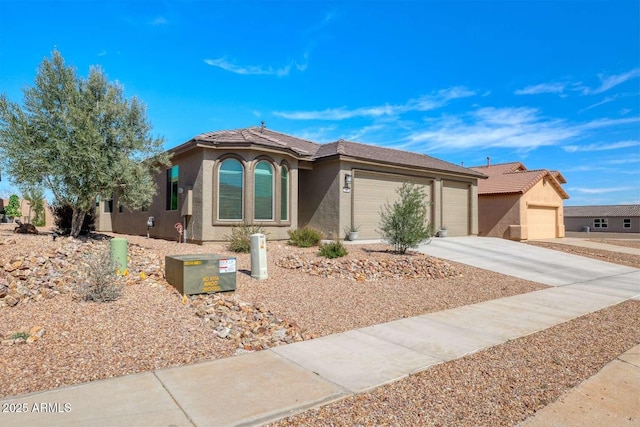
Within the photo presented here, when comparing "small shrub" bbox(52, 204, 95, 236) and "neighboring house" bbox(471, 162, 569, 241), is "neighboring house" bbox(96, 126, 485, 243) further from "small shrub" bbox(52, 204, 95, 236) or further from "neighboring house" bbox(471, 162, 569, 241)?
"small shrub" bbox(52, 204, 95, 236)

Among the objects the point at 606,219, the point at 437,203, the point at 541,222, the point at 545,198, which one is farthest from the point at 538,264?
the point at 606,219

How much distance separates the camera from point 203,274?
771cm

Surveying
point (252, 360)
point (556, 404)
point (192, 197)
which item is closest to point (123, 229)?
point (192, 197)

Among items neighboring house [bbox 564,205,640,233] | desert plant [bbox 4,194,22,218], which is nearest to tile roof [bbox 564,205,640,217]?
neighboring house [bbox 564,205,640,233]

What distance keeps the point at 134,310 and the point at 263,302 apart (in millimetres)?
2163

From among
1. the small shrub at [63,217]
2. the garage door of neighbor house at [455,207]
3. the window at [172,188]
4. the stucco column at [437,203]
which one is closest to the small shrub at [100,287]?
the small shrub at [63,217]

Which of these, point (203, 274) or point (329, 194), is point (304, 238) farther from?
point (203, 274)

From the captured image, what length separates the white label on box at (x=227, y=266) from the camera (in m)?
7.89

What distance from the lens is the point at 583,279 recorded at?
40.1 ft

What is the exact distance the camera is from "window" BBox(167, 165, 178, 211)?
17016 mm

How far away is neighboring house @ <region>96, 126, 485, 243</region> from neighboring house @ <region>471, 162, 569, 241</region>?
3159mm

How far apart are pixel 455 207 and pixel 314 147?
27.5ft

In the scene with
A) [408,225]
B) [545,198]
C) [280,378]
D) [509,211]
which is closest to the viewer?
[280,378]

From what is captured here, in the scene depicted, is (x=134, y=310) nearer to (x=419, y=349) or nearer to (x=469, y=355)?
(x=419, y=349)
